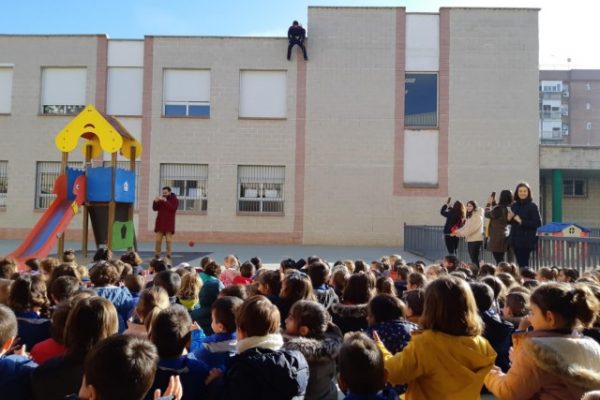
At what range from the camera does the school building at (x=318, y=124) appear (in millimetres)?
18188

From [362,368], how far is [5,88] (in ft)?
68.7

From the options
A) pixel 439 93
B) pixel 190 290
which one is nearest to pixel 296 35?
pixel 439 93

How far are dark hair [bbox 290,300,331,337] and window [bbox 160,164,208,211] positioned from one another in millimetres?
15911

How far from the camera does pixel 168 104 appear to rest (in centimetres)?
1862

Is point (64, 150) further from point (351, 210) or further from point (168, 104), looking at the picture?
point (351, 210)

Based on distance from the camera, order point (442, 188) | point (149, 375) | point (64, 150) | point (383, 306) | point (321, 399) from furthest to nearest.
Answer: point (442, 188)
point (64, 150)
point (383, 306)
point (321, 399)
point (149, 375)

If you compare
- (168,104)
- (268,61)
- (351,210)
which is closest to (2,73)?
(168,104)

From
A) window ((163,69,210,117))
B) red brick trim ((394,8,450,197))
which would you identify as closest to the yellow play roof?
window ((163,69,210,117))

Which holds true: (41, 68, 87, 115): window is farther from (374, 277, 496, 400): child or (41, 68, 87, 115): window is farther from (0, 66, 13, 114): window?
(374, 277, 496, 400): child

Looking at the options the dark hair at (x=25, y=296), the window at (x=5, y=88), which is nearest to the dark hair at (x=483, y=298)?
the dark hair at (x=25, y=296)

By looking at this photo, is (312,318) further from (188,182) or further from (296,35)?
(296,35)

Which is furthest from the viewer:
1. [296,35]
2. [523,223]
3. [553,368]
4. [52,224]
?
[296,35]

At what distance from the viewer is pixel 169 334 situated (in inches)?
93.4

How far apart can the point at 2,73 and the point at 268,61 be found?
10.4m
